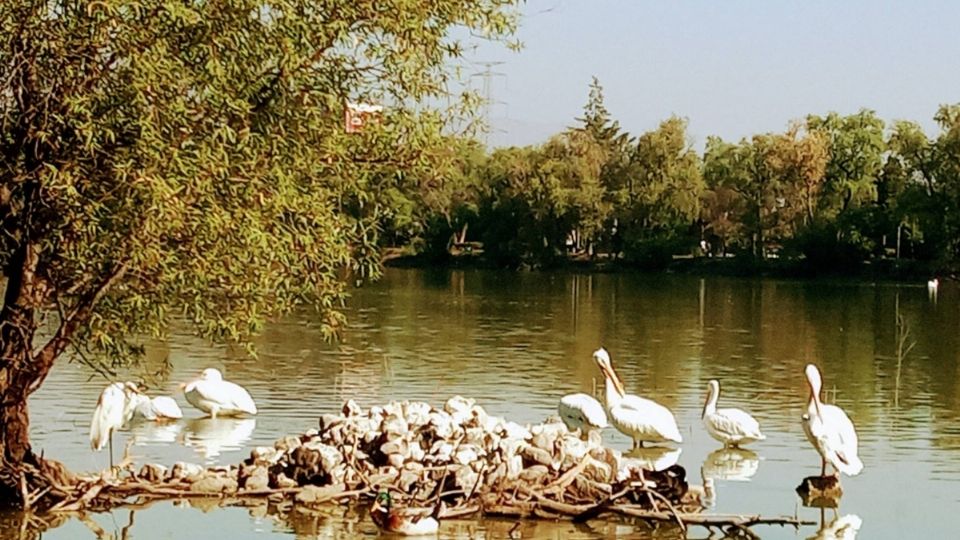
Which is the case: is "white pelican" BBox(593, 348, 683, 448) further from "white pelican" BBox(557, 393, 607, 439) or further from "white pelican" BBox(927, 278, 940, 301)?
"white pelican" BBox(927, 278, 940, 301)

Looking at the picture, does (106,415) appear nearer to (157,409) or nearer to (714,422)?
(157,409)

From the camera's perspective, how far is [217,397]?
→ 1944cm

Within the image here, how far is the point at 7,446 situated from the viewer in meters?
13.1

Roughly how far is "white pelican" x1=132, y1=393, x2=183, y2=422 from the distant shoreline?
6439cm

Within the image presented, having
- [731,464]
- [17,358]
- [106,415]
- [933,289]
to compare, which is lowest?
[731,464]

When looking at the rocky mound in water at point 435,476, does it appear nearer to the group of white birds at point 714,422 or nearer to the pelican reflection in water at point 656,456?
the group of white birds at point 714,422

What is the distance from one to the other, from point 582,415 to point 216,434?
429cm

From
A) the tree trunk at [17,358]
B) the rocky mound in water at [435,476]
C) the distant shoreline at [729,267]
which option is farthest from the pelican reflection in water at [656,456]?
the distant shoreline at [729,267]

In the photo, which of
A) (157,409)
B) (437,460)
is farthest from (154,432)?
(437,460)

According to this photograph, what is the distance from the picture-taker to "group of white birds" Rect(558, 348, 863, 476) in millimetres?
15383

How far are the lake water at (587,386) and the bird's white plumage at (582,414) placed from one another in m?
0.35

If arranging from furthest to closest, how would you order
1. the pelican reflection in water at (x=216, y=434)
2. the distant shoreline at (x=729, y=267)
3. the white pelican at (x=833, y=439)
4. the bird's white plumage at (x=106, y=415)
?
the distant shoreline at (x=729, y=267) < the pelican reflection in water at (x=216, y=434) < the bird's white plumage at (x=106, y=415) < the white pelican at (x=833, y=439)

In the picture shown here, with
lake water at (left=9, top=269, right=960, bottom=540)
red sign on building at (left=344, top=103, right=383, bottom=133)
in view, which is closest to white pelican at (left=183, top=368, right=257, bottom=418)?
lake water at (left=9, top=269, right=960, bottom=540)

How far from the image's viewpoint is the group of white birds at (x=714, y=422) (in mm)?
15383
